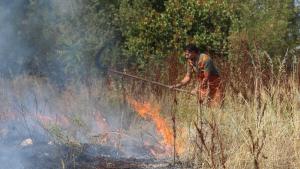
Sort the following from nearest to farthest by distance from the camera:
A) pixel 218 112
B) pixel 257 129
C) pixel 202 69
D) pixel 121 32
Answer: pixel 257 129 → pixel 218 112 → pixel 202 69 → pixel 121 32

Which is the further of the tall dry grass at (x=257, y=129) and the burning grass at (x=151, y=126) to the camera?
the burning grass at (x=151, y=126)

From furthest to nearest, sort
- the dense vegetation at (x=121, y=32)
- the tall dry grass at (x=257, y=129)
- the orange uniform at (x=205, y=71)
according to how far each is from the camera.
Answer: the dense vegetation at (x=121, y=32) → the orange uniform at (x=205, y=71) → the tall dry grass at (x=257, y=129)

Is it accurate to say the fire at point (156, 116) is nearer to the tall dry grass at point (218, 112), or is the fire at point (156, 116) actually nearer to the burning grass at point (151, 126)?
the burning grass at point (151, 126)

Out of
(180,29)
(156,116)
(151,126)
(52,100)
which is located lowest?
(151,126)

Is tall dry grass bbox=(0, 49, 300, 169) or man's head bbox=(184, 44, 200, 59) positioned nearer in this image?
tall dry grass bbox=(0, 49, 300, 169)

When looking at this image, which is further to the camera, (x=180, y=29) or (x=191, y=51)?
(x=180, y=29)

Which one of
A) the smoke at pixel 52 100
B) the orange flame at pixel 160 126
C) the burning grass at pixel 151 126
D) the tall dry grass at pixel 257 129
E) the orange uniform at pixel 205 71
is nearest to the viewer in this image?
the tall dry grass at pixel 257 129

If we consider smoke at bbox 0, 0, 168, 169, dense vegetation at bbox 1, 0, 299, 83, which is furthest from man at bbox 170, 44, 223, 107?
dense vegetation at bbox 1, 0, 299, 83

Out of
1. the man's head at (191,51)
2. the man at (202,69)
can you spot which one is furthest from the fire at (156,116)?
the man's head at (191,51)

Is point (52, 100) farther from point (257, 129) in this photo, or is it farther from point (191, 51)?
point (257, 129)

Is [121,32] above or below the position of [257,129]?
above

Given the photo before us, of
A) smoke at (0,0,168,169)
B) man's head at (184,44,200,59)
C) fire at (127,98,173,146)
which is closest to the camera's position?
smoke at (0,0,168,169)

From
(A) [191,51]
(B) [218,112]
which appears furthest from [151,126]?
(B) [218,112]

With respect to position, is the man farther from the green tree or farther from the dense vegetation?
the green tree
